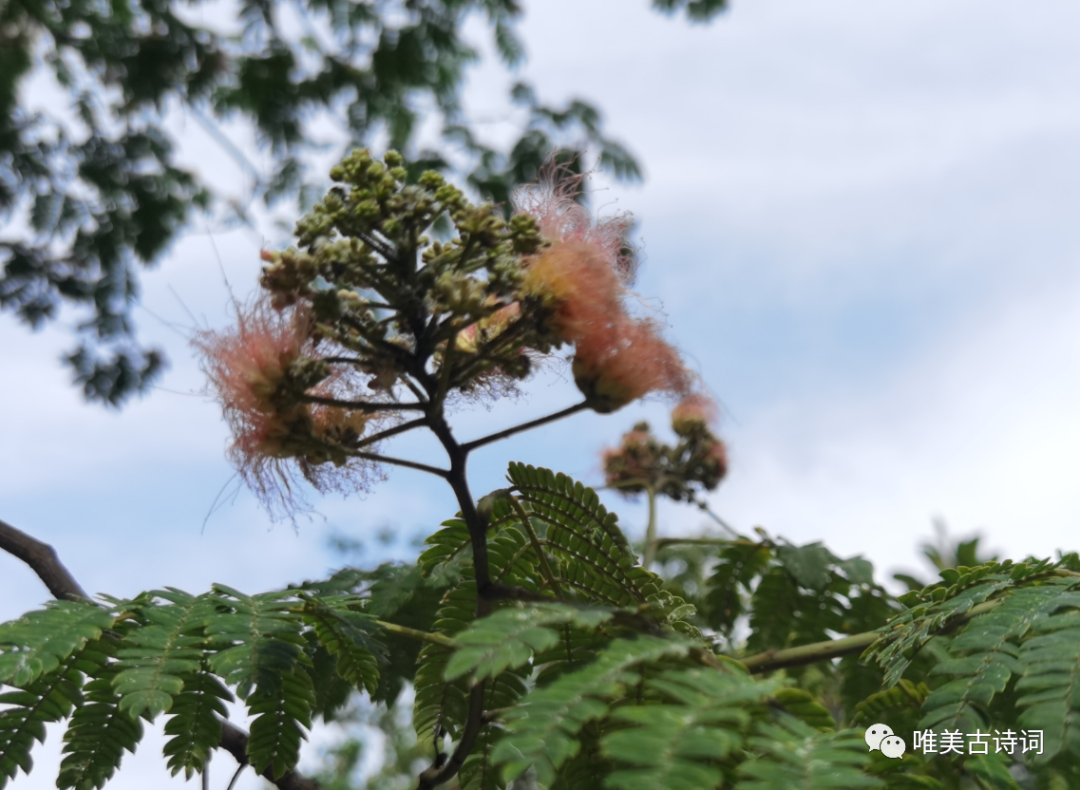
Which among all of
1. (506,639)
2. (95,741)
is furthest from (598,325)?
(95,741)

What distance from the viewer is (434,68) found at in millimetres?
7691

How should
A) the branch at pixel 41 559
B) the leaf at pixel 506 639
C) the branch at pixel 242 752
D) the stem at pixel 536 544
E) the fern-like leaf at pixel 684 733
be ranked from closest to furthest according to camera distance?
the fern-like leaf at pixel 684 733 < the leaf at pixel 506 639 < the stem at pixel 536 544 < the branch at pixel 242 752 < the branch at pixel 41 559

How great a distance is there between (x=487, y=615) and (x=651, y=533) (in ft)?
8.18

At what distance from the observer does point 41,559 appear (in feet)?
8.34

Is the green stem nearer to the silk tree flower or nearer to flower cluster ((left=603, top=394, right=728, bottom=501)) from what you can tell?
flower cluster ((left=603, top=394, right=728, bottom=501))

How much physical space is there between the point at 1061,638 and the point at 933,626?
347mm

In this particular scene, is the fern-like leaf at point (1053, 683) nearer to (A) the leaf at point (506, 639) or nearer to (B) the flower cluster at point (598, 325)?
(A) the leaf at point (506, 639)

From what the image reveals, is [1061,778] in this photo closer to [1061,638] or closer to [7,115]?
[1061,638]

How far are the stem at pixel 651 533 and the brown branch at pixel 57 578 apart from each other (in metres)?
1.36

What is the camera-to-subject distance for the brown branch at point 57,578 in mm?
2295

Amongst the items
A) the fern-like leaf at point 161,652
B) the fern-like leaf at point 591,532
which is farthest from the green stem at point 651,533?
the fern-like leaf at point 161,652

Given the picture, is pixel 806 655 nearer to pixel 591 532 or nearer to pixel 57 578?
pixel 591 532

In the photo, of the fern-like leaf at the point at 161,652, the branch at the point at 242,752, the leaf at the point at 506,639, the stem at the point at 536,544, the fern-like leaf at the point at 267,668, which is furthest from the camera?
the branch at the point at 242,752

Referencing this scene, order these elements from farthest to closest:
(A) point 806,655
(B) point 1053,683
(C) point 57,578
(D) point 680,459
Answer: (D) point 680,459 < (A) point 806,655 < (C) point 57,578 < (B) point 1053,683
